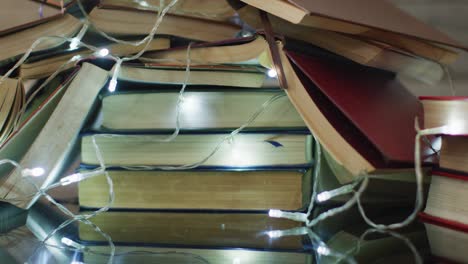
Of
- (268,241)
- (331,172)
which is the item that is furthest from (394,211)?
(268,241)

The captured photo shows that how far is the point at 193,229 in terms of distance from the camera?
0.60 meters

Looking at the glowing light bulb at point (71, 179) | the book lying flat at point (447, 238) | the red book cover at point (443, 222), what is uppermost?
the glowing light bulb at point (71, 179)

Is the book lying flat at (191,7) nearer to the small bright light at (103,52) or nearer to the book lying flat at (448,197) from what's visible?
the small bright light at (103,52)

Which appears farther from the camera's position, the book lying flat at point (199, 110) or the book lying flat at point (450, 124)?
the book lying flat at point (199, 110)

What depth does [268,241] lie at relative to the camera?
570 millimetres

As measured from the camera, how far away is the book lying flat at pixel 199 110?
0.63 meters

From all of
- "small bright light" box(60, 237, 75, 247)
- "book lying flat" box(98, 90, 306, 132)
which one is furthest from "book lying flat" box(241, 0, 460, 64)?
"small bright light" box(60, 237, 75, 247)

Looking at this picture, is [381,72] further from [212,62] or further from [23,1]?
[23,1]

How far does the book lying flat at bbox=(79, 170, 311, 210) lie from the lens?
613mm

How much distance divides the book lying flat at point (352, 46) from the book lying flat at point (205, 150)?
0.11m

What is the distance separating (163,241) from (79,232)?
4.4 inches

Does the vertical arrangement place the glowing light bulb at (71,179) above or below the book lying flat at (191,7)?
below

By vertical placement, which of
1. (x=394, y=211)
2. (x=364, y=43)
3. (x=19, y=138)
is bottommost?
(x=394, y=211)

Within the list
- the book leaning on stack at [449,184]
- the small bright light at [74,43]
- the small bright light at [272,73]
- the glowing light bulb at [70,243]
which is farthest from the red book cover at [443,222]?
the small bright light at [74,43]
